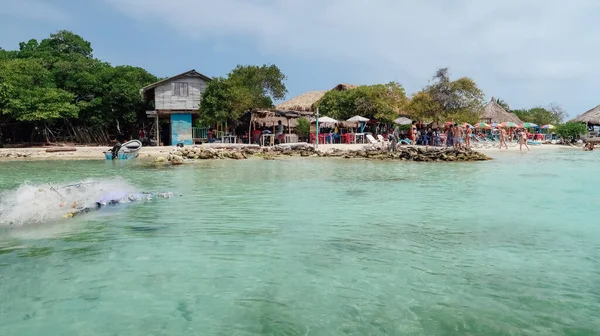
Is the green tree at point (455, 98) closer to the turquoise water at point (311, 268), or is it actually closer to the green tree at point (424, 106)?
the green tree at point (424, 106)

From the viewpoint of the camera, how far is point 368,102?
31562mm

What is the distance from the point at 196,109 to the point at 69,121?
9115mm

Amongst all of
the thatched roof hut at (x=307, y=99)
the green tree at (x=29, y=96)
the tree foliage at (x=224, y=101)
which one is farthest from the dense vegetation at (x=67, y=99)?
the thatched roof hut at (x=307, y=99)

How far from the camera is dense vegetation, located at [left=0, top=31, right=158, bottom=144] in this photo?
2572 centimetres

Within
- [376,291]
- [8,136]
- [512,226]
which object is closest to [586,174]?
[512,226]

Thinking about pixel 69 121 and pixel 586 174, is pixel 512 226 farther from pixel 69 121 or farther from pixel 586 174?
pixel 69 121

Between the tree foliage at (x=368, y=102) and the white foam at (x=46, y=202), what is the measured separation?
933 inches

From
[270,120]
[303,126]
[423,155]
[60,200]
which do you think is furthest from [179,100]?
[60,200]

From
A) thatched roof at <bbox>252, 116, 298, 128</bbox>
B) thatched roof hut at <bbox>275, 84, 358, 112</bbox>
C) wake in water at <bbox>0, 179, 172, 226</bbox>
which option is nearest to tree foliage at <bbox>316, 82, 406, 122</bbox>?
thatched roof hut at <bbox>275, 84, 358, 112</bbox>

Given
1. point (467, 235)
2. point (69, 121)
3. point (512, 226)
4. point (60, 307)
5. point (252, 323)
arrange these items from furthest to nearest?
point (69, 121) < point (512, 226) < point (467, 235) < point (60, 307) < point (252, 323)

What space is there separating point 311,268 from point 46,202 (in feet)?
17.8

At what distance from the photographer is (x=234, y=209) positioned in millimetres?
8297

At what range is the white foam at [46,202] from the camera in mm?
7149

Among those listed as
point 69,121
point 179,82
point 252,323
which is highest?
point 179,82
